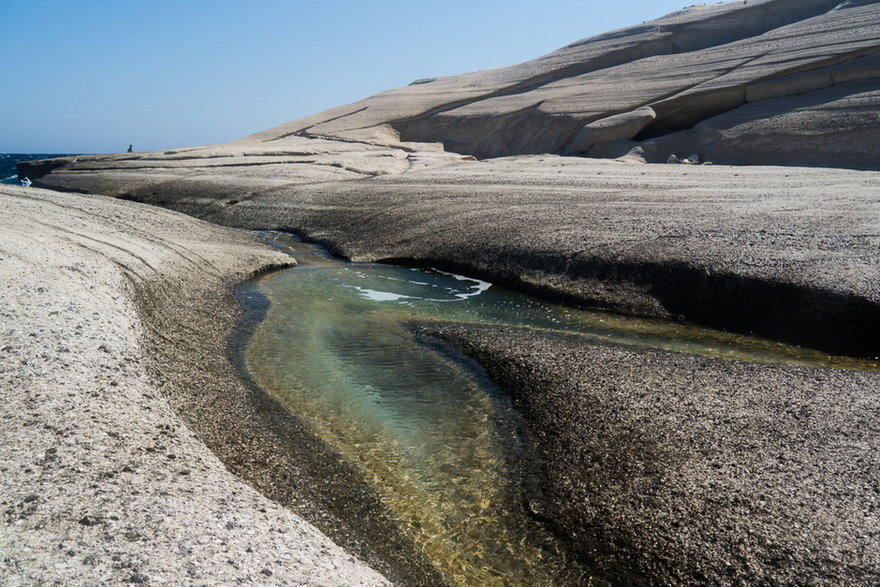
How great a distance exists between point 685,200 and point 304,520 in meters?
16.4

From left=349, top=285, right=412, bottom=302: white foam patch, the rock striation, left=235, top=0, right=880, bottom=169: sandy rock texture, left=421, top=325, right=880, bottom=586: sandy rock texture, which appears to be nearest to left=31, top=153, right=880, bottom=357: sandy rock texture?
the rock striation

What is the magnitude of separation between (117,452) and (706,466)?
5734mm

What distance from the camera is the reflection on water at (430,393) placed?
6309 millimetres

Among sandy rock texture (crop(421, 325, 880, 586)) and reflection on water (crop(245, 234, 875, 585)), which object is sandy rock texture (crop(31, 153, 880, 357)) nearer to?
reflection on water (crop(245, 234, 875, 585))

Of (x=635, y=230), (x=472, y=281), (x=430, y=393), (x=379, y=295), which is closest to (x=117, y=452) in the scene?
(x=430, y=393)

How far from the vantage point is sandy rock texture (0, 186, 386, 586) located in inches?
182

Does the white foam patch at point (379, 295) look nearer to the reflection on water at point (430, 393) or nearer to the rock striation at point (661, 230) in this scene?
the reflection on water at point (430, 393)

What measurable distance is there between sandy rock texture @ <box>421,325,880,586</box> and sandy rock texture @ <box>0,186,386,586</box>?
2.47 m

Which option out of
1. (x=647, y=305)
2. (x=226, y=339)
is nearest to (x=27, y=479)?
(x=226, y=339)

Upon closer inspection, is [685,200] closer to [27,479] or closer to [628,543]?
[628,543]

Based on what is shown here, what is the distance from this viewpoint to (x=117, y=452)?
6066mm

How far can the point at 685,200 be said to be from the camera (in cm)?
1945

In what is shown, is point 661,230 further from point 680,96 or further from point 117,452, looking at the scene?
point 680,96

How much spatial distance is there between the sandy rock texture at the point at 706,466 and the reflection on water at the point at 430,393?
0.49m
